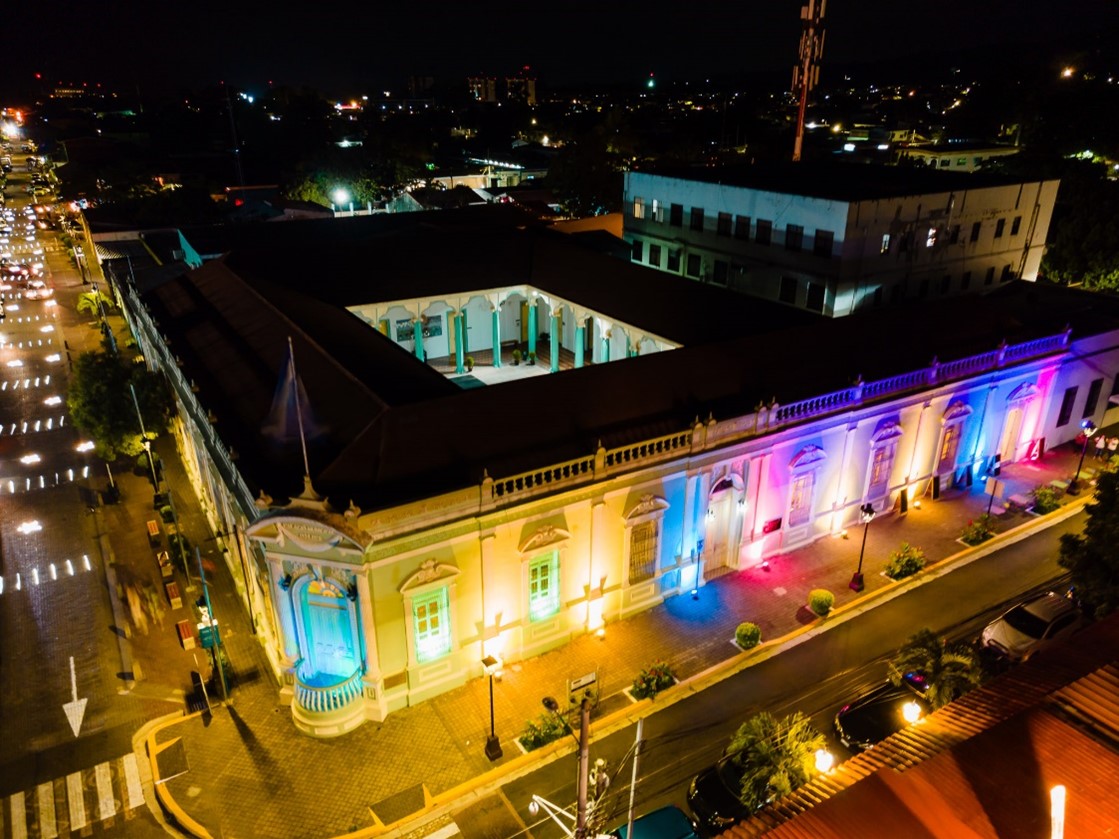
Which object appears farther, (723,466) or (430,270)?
(430,270)

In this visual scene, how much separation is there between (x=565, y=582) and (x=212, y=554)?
58.3ft

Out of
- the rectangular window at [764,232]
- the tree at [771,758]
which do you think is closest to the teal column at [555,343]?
the rectangular window at [764,232]

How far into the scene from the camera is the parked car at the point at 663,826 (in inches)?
778

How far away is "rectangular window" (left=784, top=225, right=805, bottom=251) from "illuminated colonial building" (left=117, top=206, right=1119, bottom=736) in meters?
7.49

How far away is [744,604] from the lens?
30844 mm

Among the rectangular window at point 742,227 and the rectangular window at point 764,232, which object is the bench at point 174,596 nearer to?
the rectangular window at point 764,232

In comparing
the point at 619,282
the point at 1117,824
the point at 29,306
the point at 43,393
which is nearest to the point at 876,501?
the point at 619,282

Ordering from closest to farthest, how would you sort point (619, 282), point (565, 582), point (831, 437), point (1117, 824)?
point (1117, 824), point (565, 582), point (831, 437), point (619, 282)

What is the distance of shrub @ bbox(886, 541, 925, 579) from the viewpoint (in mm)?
32250

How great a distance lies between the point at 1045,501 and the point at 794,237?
67.9 feet

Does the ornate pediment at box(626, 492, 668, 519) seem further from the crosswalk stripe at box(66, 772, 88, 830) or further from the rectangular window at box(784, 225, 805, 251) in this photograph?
the rectangular window at box(784, 225, 805, 251)

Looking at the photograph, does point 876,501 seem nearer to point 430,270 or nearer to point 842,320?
point 842,320

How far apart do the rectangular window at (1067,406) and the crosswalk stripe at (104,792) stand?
1872 inches

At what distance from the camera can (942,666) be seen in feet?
74.3
